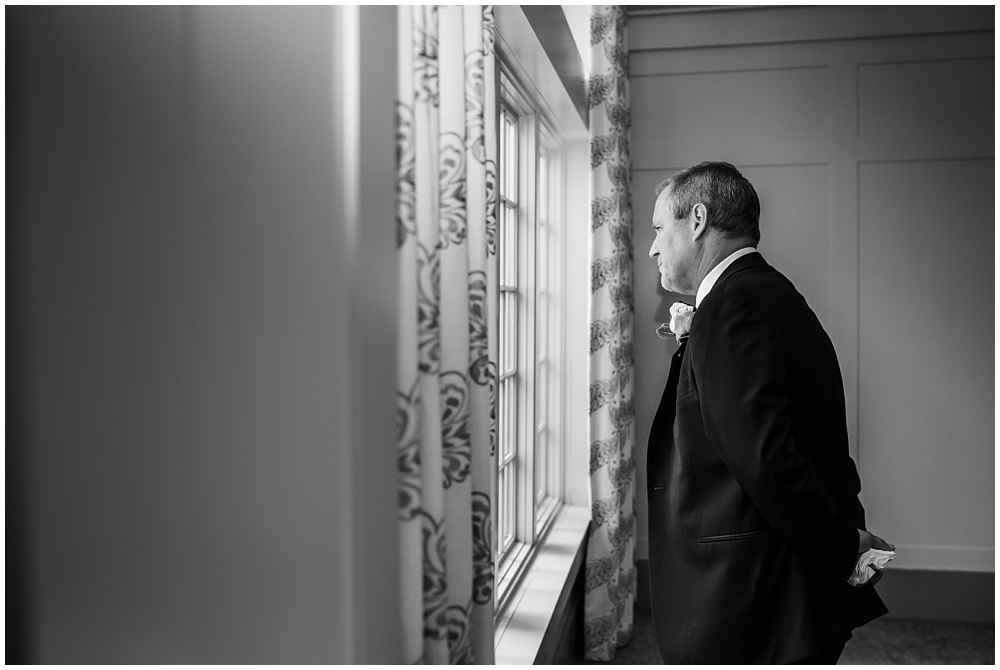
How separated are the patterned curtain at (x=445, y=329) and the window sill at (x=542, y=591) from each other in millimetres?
802

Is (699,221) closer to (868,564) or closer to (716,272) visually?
(716,272)

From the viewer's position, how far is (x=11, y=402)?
0.96 m

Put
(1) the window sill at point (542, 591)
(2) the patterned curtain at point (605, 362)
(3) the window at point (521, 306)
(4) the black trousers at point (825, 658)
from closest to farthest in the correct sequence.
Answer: (4) the black trousers at point (825, 658)
(1) the window sill at point (542, 591)
(3) the window at point (521, 306)
(2) the patterned curtain at point (605, 362)

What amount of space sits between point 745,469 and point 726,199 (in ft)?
2.01

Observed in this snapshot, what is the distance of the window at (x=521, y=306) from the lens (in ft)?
7.94

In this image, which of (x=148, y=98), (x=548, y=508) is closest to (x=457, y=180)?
(x=148, y=98)

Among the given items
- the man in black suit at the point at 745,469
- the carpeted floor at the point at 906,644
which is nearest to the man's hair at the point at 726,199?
the man in black suit at the point at 745,469

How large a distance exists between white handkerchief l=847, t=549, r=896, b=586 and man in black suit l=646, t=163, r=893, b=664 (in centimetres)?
2

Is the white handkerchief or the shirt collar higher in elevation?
the shirt collar

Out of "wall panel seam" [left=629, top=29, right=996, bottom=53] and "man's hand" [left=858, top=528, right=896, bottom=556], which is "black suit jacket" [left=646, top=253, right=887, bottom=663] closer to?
"man's hand" [left=858, top=528, right=896, bottom=556]

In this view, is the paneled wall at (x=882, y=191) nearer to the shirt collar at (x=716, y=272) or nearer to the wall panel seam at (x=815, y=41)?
the wall panel seam at (x=815, y=41)

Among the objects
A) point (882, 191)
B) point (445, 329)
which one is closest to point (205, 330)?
point (445, 329)

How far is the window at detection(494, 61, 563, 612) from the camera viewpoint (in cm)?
242

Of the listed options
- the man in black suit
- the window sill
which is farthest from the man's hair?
the window sill
